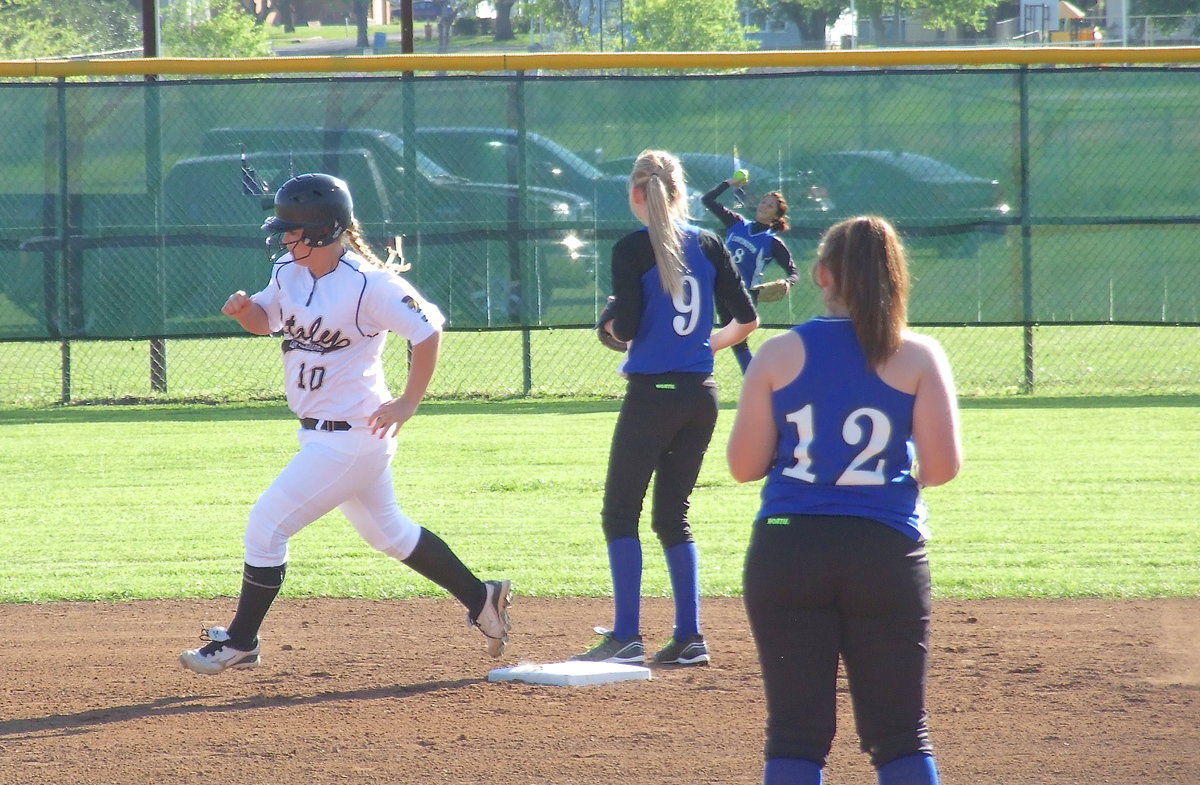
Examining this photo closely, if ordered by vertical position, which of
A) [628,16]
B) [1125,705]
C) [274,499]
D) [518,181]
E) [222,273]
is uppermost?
[628,16]

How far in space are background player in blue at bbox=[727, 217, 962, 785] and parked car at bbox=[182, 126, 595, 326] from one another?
8.89 meters

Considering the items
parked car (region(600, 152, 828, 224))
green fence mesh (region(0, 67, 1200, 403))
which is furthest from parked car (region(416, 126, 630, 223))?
parked car (region(600, 152, 828, 224))

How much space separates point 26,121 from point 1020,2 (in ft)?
125

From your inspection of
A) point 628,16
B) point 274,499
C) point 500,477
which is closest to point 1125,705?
point 274,499

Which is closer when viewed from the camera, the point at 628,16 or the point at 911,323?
the point at 911,323

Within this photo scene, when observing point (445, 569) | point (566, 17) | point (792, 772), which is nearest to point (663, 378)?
point (445, 569)

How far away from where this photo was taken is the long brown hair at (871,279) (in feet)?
9.95

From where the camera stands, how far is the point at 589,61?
39.3 ft

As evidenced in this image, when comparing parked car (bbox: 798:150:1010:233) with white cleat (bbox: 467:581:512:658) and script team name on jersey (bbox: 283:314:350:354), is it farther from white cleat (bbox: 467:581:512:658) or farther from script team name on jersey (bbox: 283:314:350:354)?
script team name on jersey (bbox: 283:314:350:354)

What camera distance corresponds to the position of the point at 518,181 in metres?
12.0

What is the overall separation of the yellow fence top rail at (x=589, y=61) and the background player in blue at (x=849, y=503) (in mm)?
8795

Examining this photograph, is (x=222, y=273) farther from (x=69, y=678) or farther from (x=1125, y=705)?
(x=1125, y=705)

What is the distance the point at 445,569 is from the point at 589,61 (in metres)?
7.70

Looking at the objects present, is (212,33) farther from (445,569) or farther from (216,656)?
(216,656)
